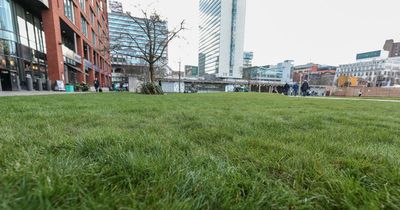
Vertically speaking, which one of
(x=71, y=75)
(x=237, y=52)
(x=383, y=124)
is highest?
(x=237, y=52)

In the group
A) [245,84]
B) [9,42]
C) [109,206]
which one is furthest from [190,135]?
[245,84]

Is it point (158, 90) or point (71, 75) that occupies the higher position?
point (71, 75)

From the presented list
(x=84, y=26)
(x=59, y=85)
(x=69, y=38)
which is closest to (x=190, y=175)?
(x=59, y=85)

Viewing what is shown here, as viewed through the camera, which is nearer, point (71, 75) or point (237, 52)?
point (71, 75)

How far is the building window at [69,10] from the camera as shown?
2164 cm

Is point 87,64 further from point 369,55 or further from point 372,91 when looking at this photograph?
point 369,55

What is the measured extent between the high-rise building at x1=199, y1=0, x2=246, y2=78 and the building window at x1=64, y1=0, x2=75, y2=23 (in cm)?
8300

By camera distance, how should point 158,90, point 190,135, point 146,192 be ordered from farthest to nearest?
point 158,90
point 190,135
point 146,192

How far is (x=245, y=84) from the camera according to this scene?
8894 cm

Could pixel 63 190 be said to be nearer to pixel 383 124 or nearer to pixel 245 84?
pixel 383 124

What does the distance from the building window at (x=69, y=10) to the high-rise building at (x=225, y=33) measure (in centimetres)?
8300

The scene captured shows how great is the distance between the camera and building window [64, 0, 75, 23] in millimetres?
21641

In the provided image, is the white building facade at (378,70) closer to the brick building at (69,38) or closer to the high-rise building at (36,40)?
the brick building at (69,38)

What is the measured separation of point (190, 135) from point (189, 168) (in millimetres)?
1131
